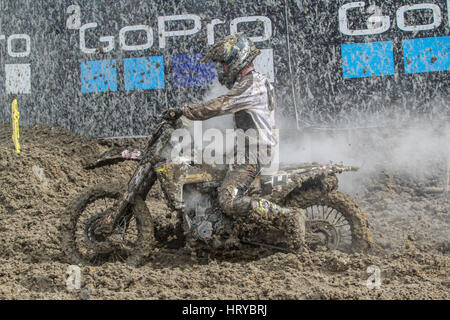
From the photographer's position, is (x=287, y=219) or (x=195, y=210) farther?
(x=195, y=210)

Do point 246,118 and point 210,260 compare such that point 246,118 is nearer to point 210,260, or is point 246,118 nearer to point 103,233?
point 210,260

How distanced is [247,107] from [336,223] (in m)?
1.40

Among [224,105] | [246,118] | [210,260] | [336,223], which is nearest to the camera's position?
[224,105]

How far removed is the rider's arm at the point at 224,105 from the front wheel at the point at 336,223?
1063 millimetres

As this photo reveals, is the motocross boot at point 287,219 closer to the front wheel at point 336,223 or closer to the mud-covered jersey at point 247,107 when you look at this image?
the front wheel at point 336,223

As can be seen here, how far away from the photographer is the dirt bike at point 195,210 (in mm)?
5160

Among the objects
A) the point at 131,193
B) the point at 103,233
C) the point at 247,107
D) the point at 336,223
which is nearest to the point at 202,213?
the point at 131,193

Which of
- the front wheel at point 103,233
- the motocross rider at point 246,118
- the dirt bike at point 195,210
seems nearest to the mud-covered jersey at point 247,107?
the motocross rider at point 246,118

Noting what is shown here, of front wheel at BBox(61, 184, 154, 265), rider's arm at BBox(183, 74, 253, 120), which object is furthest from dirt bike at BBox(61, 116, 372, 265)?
rider's arm at BBox(183, 74, 253, 120)

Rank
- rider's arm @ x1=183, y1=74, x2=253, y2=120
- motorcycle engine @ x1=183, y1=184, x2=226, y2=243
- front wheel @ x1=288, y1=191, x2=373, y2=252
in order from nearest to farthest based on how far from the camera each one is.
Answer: rider's arm @ x1=183, y1=74, x2=253, y2=120 → motorcycle engine @ x1=183, y1=184, x2=226, y2=243 → front wheel @ x1=288, y1=191, x2=373, y2=252

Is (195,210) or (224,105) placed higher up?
(224,105)

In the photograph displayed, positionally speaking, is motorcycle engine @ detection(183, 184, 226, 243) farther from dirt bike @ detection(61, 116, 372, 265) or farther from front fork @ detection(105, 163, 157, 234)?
front fork @ detection(105, 163, 157, 234)

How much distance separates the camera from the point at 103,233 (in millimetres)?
5242

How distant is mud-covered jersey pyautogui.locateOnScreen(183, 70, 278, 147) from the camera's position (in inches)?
198
